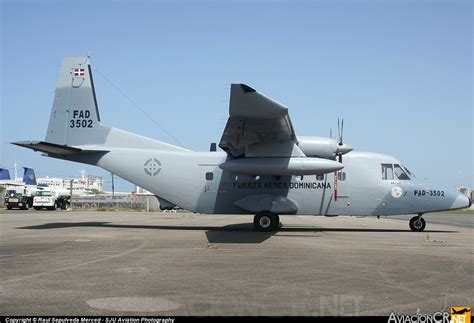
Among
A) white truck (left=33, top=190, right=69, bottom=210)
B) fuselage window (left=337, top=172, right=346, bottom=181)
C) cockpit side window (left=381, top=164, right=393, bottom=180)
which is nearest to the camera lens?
fuselage window (left=337, top=172, right=346, bottom=181)

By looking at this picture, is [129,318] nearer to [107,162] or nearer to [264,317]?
[264,317]

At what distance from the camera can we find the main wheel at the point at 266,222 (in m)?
19.1

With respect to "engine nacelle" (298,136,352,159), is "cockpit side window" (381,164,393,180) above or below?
below

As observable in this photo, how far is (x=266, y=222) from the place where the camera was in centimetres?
1914

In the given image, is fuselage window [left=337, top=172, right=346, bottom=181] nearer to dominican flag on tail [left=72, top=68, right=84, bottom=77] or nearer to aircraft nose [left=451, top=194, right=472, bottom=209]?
aircraft nose [left=451, top=194, right=472, bottom=209]

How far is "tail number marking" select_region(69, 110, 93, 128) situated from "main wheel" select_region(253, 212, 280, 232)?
896 centimetres

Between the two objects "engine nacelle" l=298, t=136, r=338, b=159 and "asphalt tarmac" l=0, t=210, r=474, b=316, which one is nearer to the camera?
"asphalt tarmac" l=0, t=210, r=474, b=316

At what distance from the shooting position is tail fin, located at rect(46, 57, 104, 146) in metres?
20.9

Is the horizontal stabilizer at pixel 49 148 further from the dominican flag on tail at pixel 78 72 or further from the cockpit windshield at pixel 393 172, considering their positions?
the cockpit windshield at pixel 393 172

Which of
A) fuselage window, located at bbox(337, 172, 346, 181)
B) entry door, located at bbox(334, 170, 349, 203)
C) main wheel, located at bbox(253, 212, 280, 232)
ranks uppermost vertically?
fuselage window, located at bbox(337, 172, 346, 181)

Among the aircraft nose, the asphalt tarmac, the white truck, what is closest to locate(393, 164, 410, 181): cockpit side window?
the aircraft nose

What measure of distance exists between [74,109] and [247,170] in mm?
8843

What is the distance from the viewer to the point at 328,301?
257 inches

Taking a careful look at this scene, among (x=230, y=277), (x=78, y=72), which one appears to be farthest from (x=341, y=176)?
(x=78, y=72)
